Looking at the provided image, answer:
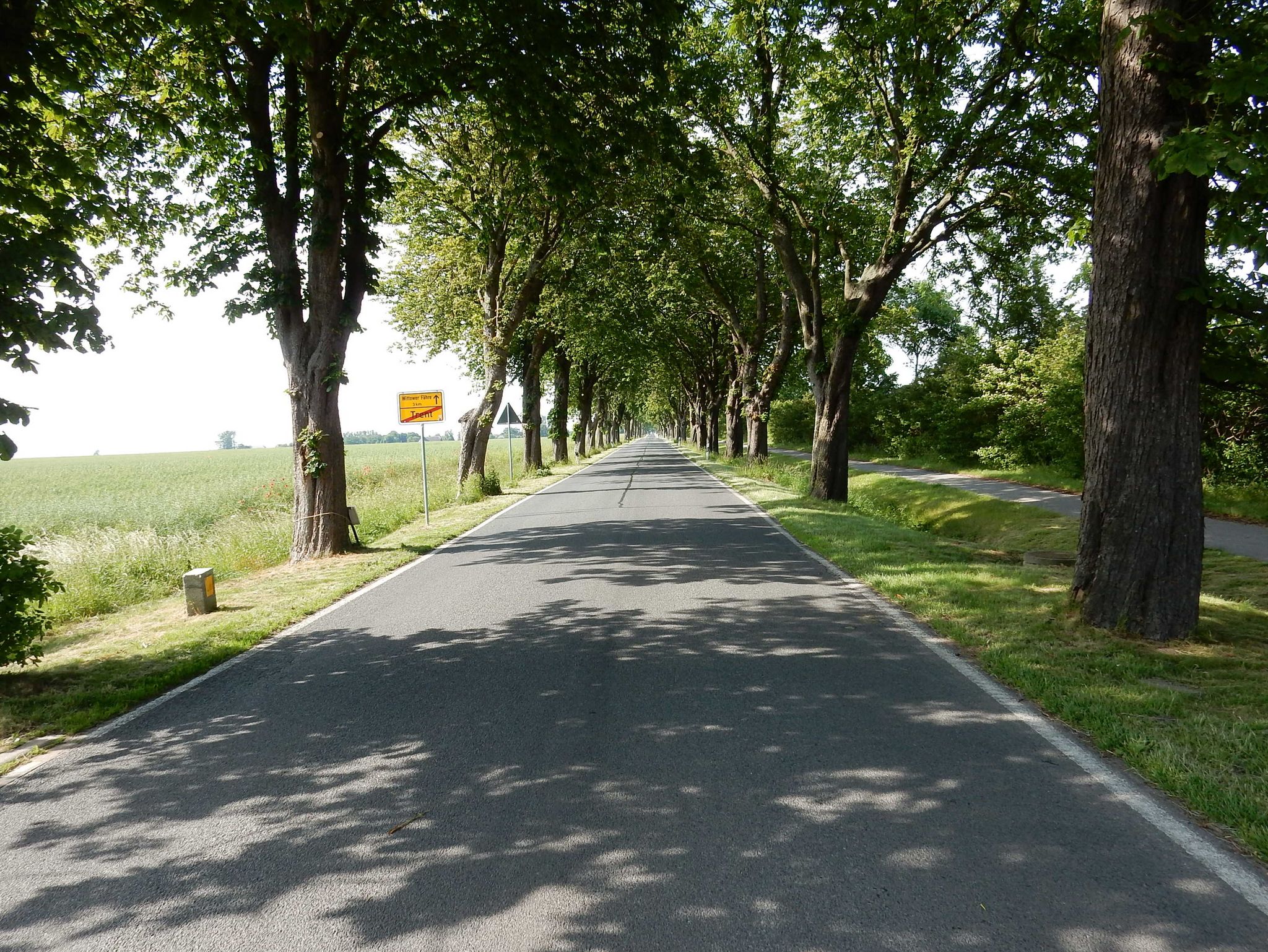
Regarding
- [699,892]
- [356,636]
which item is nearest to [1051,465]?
[356,636]

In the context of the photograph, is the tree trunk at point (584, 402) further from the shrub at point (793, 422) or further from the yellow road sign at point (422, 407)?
the yellow road sign at point (422, 407)

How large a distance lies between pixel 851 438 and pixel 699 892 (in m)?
41.8

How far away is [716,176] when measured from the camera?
9227 mm

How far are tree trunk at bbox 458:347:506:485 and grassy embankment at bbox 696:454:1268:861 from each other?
12624 mm

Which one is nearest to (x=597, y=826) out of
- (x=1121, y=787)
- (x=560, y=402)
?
(x=1121, y=787)

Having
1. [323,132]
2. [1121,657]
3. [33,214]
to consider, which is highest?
[323,132]

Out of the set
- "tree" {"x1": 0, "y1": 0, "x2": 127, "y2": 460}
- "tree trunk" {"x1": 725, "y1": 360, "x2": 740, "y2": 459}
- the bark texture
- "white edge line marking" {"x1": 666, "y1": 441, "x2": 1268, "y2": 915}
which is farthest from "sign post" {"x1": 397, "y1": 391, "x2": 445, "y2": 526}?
the bark texture

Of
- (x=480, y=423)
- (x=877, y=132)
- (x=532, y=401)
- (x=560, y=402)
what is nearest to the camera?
(x=877, y=132)

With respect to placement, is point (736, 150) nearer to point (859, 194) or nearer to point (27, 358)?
point (859, 194)

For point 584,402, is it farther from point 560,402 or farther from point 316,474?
point 316,474

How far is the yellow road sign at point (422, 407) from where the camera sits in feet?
51.3

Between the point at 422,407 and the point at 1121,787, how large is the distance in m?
14.3

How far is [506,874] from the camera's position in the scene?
2.91 m

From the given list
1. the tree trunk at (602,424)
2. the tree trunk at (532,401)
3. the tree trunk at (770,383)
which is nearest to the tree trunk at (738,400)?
the tree trunk at (770,383)
